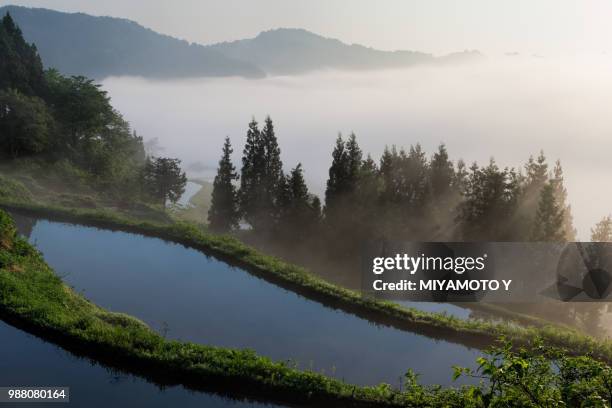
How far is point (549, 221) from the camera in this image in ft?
130

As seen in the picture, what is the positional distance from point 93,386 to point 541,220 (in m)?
33.7

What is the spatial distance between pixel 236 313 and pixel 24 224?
56.4ft

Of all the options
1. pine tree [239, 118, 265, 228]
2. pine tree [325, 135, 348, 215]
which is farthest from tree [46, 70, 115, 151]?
pine tree [325, 135, 348, 215]

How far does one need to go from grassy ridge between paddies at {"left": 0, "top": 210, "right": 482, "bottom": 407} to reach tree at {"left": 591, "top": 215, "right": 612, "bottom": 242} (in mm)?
34075

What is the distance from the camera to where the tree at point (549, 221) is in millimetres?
39438

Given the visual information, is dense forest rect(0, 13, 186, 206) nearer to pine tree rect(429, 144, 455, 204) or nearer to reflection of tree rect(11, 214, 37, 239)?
reflection of tree rect(11, 214, 37, 239)

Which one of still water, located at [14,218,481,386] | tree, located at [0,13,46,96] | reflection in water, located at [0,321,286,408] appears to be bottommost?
reflection in water, located at [0,321,286,408]

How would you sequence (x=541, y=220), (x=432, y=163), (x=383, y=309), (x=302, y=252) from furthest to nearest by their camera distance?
(x=432, y=163), (x=302, y=252), (x=541, y=220), (x=383, y=309)

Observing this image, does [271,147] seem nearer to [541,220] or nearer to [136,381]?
[541,220]

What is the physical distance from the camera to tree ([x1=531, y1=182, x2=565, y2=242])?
3944 cm

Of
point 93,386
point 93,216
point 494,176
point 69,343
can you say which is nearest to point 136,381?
point 93,386

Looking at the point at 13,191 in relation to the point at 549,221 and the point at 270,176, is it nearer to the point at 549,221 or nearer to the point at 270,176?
the point at 270,176

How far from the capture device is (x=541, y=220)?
39.7m

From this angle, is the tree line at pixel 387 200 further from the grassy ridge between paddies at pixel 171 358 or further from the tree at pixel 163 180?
the grassy ridge between paddies at pixel 171 358
